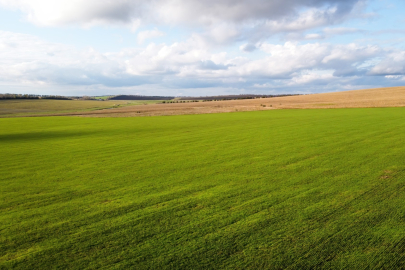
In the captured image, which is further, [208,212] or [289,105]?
[289,105]

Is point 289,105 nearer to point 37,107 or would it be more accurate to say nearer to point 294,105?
point 294,105

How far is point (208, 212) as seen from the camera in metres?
6.44

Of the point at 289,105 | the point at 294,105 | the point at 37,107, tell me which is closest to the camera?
the point at 294,105

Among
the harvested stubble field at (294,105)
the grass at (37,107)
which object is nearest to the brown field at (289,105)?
the harvested stubble field at (294,105)

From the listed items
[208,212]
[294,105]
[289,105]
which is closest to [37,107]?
[289,105]

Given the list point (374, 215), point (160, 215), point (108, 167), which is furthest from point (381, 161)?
point (108, 167)

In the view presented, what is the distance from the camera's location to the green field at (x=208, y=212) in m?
4.75

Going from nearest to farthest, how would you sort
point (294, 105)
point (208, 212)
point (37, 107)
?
point (208, 212)
point (294, 105)
point (37, 107)

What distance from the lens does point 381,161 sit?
34.7 feet

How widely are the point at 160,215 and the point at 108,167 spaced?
542 cm

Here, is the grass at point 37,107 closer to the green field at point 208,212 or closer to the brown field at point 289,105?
the brown field at point 289,105

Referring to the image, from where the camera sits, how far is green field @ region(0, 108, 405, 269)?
4750mm

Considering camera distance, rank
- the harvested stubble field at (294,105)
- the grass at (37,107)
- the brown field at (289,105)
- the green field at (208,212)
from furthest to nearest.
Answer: the grass at (37,107) → the brown field at (289,105) → the harvested stubble field at (294,105) → the green field at (208,212)

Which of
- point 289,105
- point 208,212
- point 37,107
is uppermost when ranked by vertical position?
point 289,105
